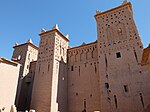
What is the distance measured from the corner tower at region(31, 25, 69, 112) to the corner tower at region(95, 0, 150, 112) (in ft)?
14.4

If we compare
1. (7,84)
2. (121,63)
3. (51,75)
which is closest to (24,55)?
(51,75)

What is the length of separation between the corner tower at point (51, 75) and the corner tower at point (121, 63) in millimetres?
4401

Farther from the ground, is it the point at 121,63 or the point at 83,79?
the point at 121,63

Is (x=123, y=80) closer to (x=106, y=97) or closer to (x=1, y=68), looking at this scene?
(x=106, y=97)

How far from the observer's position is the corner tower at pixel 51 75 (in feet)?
45.7

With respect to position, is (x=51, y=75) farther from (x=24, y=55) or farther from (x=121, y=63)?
(x=24, y=55)

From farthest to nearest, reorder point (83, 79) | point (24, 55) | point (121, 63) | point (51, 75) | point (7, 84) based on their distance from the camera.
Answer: point (24, 55)
point (83, 79)
point (51, 75)
point (121, 63)
point (7, 84)

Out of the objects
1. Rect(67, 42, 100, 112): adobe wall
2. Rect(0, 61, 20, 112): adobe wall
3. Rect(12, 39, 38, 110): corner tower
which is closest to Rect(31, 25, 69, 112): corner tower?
Rect(67, 42, 100, 112): adobe wall

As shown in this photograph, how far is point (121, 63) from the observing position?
13195 mm

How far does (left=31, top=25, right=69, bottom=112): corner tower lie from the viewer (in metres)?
13.9

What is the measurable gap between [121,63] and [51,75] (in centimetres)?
677

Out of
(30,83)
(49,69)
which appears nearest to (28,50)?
(30,83)

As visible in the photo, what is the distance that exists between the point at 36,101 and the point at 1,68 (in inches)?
183

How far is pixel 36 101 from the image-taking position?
14.3m
